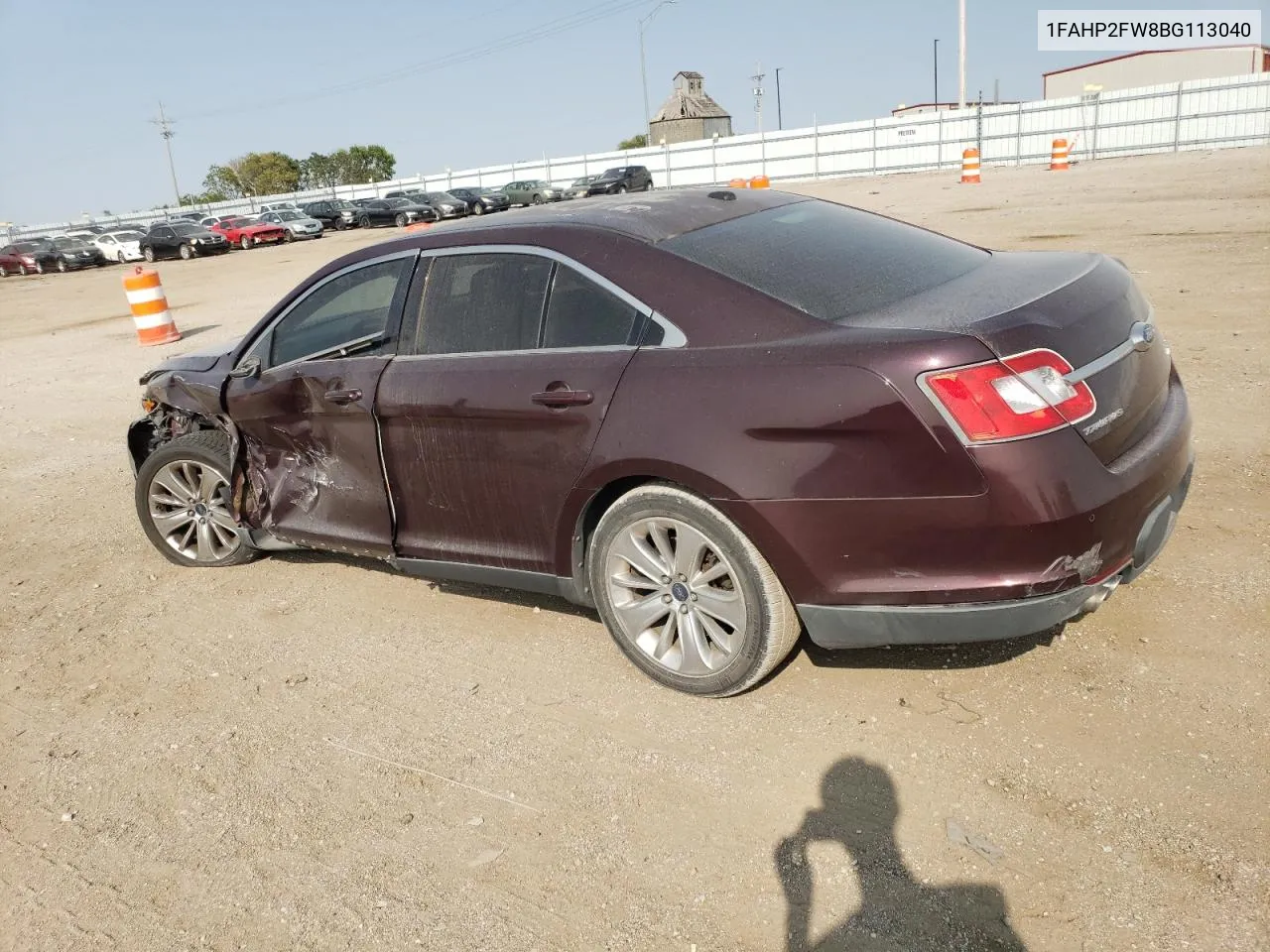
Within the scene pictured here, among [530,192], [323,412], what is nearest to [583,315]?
[323,412]

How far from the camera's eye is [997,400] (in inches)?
102

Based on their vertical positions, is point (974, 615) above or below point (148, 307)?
below

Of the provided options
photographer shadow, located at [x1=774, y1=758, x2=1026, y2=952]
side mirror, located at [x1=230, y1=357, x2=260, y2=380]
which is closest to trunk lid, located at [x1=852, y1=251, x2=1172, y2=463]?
photographer shadow, located at [x1=774, y1=758, x2=1026, y2=952]

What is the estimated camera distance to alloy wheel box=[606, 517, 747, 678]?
3.12m

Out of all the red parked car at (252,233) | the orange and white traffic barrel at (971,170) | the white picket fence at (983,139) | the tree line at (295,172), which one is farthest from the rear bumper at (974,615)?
the tree line at (295,172)

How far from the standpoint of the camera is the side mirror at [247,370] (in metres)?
4.49

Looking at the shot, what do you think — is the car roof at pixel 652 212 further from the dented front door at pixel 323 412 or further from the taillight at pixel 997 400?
the taillight at pixel 997 400

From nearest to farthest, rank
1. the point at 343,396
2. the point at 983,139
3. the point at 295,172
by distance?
the point at 343,396, the point at 983,139, the point at 295,172

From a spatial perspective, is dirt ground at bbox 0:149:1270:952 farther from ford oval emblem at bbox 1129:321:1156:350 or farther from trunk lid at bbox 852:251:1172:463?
ford oval emblem at bbox 1129:321:1156:350

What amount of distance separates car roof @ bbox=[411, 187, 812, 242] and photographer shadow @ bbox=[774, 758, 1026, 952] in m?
2.02

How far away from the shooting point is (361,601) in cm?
452

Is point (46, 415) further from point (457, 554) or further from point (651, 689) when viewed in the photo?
point (651, 689)

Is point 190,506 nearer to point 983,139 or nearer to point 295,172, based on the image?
point 983,139

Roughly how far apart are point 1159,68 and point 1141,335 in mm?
73874
